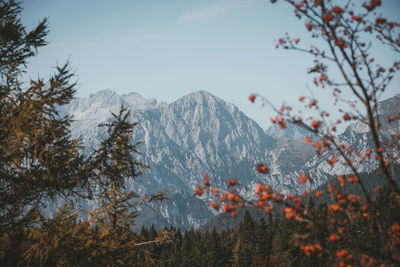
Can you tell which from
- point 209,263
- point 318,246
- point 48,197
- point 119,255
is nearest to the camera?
point 318,246

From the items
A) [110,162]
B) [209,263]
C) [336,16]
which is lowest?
[209,263]

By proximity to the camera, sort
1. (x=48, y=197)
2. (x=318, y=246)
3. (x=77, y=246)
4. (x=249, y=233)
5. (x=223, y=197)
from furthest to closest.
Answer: (x=249, y=233) < (x=48, y=197) < (x=77, y=246) < (x=223, y=197) < (x=318, y=246)

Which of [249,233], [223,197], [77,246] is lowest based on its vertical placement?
[249,233]

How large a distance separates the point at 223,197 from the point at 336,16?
3913 millimetres

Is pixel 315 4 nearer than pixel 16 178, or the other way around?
pixel 315 4

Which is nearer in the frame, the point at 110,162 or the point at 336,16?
the point at 336,16

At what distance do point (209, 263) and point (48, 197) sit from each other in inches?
2075

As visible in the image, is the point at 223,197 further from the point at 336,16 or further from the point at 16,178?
the point at 16,178

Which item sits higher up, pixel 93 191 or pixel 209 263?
pixel 93 191

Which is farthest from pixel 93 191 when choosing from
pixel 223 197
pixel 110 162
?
pixel 223 197

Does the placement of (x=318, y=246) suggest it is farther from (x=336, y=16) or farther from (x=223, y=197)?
(x=336, y=16)

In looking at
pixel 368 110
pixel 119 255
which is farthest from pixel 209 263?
pixel 368 110

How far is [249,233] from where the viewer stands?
61250 millimetres

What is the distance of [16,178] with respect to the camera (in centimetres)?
646
